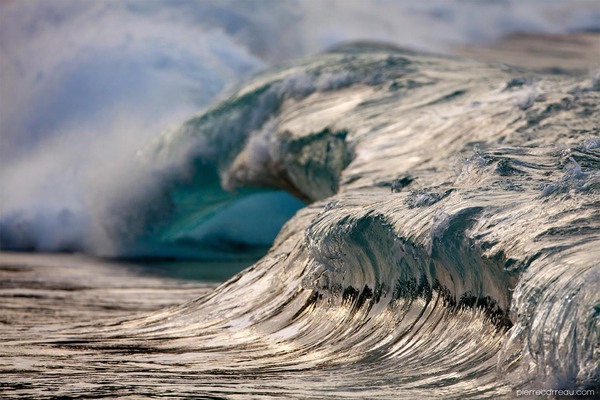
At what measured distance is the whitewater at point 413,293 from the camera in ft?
11.2

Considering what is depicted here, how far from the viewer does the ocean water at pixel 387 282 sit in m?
3.48

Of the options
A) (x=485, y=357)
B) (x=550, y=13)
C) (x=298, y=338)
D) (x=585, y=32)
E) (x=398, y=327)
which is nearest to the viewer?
(x=485, y=357)

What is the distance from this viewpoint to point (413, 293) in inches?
169

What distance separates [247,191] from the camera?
408 inches

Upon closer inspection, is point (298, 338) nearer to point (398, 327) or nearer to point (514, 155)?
point (398, 327)

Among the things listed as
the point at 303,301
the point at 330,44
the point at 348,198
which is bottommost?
the point at 303,301

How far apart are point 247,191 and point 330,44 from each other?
485 cm

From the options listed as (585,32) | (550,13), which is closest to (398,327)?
(585,32)

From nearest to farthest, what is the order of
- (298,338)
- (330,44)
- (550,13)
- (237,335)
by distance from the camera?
1. (298,338)
2. (237,335)
3. (330,44)
4. (550,13)

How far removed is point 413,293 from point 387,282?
18 centimetres

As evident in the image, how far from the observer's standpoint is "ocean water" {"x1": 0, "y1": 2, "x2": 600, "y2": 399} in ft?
11.4

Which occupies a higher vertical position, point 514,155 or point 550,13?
point 550,13

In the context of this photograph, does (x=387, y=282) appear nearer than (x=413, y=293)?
No

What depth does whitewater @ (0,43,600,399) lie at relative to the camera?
3.42 metres
